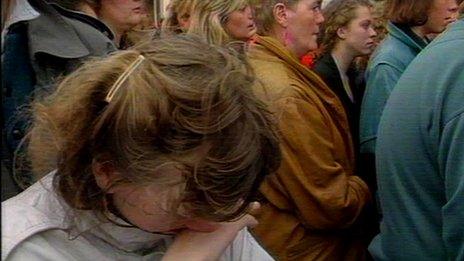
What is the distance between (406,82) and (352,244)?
926mm

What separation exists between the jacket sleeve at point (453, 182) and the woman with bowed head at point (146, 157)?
24.7 inches

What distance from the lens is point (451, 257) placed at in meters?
1.84

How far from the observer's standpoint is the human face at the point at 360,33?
11.7ft

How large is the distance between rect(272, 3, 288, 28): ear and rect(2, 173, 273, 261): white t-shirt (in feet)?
6.04

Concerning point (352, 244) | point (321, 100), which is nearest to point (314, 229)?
point (352, 244)

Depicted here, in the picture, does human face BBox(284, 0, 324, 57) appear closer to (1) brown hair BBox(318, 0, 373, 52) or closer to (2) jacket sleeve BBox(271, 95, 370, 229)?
(1) brown hair BBox(318, 0, 373, 52)

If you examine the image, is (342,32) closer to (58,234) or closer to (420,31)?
(420,31)

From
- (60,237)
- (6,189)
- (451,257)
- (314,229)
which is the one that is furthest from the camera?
(314,229)

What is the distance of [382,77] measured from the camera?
2947mm

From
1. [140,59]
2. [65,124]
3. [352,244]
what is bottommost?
[352,244]

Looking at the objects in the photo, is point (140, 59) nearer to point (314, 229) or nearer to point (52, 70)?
point (52, 70)

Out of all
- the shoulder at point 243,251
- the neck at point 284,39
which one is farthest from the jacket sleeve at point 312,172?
the shoulder at point 243,251

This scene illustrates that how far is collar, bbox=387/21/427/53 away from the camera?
3.10 meters

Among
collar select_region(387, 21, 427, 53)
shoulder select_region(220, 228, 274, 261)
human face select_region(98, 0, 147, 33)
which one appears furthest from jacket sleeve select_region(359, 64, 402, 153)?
shoulder select_region(220, 228, 274, 261)
